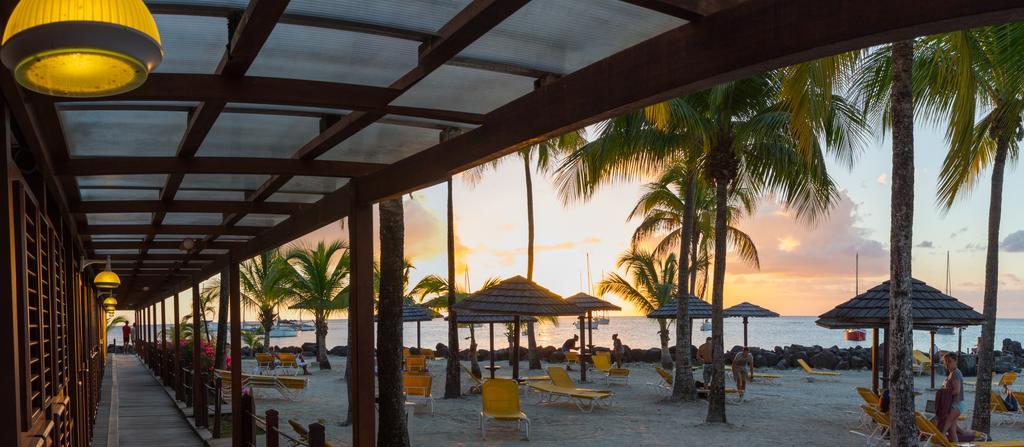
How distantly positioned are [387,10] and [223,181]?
393 centimetres

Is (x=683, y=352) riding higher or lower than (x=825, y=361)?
higher

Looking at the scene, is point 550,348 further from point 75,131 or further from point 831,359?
point 75,131

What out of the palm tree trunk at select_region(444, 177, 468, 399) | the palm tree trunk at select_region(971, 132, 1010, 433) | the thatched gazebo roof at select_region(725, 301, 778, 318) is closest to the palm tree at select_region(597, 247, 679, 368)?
the thatched gazebo roof at select_region(725, 301, 778, 318)

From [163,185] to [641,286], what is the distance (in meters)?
28.9

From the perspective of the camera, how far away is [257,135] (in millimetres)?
5559

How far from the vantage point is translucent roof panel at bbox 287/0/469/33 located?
11.3ft

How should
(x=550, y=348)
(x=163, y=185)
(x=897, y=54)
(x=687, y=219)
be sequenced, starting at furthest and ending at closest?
(x=550, y=348), (x=687, y=219), (x=897, y=54), (x=163, y=185)

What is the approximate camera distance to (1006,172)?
14.7m

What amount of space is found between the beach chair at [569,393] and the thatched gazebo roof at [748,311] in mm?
8416

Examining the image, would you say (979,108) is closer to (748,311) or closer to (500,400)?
(500,400)

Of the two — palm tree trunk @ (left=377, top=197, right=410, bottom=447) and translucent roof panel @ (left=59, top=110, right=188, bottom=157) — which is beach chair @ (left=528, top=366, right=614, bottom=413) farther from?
translucent roof panel @ (left=59, top=110, right=188, bottom=157)

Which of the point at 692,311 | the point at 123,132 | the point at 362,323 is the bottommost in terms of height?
the point at 692,311

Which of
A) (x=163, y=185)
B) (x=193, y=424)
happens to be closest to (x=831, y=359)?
(x=193, y=424)

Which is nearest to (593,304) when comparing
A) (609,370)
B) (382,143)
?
(609,370)
